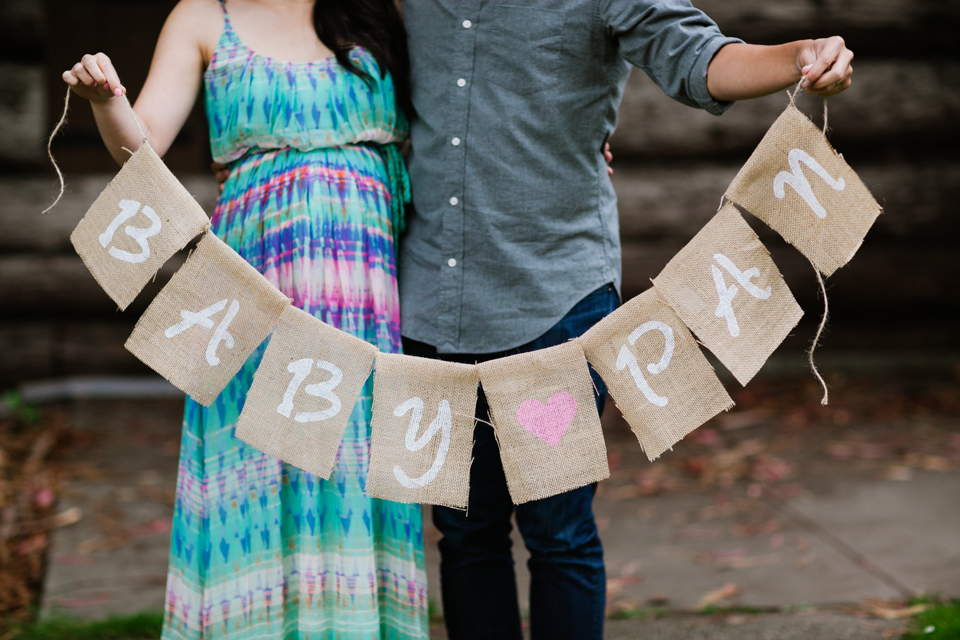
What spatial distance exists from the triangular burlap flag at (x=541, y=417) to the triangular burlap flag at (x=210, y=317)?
0.44 m

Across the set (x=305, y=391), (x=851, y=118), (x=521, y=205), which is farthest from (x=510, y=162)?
(x=851, y=118)

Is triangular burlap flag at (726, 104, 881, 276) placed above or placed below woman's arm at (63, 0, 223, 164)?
below

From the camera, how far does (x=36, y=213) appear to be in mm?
4633

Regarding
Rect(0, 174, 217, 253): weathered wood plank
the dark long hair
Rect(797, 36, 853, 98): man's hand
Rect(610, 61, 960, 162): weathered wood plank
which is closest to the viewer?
Rect(797, 36, 853, 98): man's hand

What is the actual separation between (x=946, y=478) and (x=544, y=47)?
2.85 metres

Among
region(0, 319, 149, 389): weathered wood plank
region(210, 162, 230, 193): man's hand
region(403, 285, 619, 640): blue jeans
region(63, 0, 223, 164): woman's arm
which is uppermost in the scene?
region(63, 0, 223, 164): woman's arm

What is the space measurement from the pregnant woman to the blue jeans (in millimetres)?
152

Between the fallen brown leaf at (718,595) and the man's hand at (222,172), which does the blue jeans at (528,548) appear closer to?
the man's hand at (222,172)

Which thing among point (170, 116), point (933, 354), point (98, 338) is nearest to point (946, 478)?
point (933, 354)

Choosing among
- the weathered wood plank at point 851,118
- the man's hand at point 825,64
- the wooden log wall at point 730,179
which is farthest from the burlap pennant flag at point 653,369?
the weathered wood plank at point 851,118

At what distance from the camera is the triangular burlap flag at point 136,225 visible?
1.66m

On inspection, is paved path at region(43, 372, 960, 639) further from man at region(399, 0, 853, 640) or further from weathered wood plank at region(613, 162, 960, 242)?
weathered wood plank at region(613, 162, 960, 242)

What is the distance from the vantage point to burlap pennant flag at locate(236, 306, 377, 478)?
1.63 metres

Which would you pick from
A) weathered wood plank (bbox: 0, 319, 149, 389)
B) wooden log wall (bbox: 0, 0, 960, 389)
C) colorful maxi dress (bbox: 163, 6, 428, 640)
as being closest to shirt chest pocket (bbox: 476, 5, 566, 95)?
colorful maxi dress (bbox: 163, 6, 428, 640)
